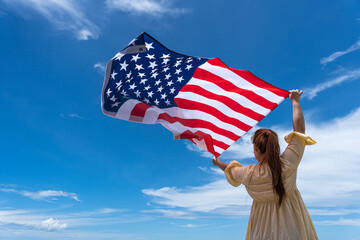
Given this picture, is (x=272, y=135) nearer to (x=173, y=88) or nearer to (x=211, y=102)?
(x=211, y=102)

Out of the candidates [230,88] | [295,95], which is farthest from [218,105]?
[295,95]

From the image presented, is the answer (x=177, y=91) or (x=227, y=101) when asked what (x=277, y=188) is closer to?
(x=227, y=101)

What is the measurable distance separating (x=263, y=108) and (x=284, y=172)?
3010 mm

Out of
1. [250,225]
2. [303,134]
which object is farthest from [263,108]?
[250,225]

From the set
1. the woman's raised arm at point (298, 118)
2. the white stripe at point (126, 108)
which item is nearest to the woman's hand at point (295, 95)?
the woman's raised arm at point (298, 118)

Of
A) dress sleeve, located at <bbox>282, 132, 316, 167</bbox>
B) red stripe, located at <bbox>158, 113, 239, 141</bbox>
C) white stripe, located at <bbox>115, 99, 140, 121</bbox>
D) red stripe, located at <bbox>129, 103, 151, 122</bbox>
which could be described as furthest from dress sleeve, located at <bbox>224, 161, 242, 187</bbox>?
white stripe, located at <bbox>115, 99, 140, 121</bbox>

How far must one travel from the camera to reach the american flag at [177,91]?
26.6ft

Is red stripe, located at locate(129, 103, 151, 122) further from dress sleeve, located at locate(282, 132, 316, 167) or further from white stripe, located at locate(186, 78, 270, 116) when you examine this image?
dress sleeve, located at locate(282, 132, 316, 167)

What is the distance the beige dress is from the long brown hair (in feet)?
0.31

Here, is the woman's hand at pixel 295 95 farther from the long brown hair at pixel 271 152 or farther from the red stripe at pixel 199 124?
the red stripe at pixel 199 124

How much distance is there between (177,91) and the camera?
861 centimetres

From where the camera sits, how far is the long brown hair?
4.79 m

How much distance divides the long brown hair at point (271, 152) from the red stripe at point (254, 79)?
8.34 ft

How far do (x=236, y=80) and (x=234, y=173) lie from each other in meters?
3.54
